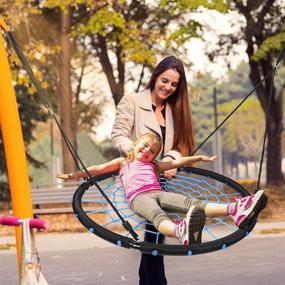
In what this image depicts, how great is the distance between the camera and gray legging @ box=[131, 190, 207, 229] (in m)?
4.79

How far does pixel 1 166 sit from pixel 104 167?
19.5 meters

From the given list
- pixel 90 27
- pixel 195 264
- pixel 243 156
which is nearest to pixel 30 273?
pixel 195 264

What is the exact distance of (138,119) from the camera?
17.8 ft

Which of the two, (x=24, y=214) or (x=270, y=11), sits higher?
(x=270, y=11)

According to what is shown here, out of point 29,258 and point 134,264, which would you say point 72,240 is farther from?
point 29,258

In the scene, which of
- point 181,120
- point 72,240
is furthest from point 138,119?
point 72,240

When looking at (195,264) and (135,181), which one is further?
(195,264)

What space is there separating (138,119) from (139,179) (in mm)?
603

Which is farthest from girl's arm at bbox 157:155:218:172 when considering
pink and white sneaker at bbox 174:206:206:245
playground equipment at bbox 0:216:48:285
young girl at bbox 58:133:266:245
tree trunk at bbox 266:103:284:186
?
tree trunk at bbox 266:103:284:186

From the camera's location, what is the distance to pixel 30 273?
12.2 feet

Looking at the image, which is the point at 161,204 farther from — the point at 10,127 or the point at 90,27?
the point at 90,27

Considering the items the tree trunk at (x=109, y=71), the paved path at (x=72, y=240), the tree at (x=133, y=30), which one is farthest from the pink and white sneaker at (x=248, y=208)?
the tree trunk at (x=109, y=71)

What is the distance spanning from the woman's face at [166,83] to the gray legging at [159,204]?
63cm

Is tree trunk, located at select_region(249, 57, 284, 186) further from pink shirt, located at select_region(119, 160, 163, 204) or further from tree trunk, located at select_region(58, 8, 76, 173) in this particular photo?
pink shirt, located at select_region(119, 160, 163, 204)
